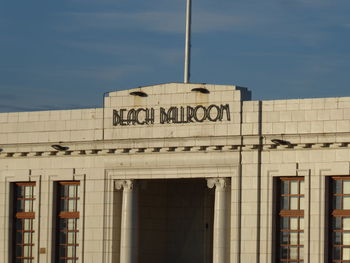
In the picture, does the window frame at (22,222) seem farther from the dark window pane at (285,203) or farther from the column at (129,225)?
the dark window pane at (285,203)

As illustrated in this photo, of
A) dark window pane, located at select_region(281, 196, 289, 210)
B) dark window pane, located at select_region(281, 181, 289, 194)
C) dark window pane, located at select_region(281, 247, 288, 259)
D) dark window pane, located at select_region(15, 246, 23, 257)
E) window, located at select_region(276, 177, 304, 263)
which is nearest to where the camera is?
window, located at select_region(276, 177, 304, 263)

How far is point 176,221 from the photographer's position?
75.4m

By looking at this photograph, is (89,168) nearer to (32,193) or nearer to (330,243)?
(32,193)

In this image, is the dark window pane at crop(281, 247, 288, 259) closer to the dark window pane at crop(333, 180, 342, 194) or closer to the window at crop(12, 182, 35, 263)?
the dark window pane at crop(333, 180, 342, 194)

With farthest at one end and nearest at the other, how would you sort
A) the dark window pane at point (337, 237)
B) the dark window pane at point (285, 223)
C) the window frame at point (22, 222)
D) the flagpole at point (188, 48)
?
1. the window frame at point (22, 222)
2. the flagpole at point (188, 48)
3. the dark window pane at point (285, 223)
4. the dark window pane at point (337, 237)

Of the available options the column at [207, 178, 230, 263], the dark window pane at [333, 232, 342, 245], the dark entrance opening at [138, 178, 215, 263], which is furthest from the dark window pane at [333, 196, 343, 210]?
the dark entrance opening at [138, 178, 215, 263]

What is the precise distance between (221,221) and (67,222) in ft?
35.7

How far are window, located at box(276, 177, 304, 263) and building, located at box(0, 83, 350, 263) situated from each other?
0.18 ft

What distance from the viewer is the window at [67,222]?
73.1 m


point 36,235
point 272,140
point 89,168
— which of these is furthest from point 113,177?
point 272,140

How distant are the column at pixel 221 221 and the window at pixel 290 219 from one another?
10.0 ft

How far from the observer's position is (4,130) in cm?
7550

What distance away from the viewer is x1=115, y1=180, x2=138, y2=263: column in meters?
70.4

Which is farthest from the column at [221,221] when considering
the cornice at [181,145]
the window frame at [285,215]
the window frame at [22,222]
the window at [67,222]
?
the window frame at [22,222]
